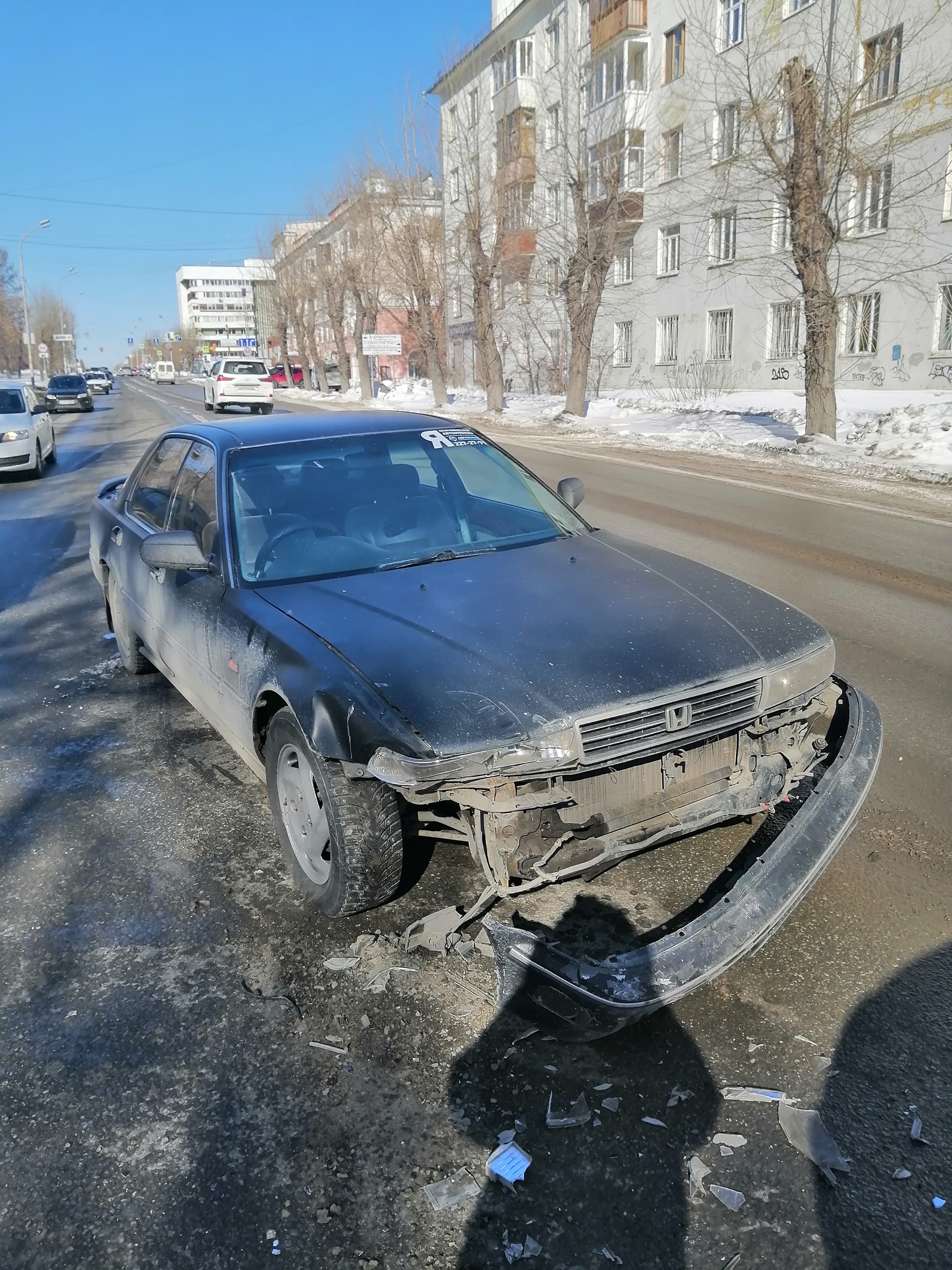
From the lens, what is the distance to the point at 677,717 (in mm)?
2873

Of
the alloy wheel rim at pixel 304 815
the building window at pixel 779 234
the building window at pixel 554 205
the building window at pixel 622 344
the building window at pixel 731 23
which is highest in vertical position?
the building window at pixel 731 23

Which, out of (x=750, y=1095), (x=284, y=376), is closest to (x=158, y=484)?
(x=750, y=1095)

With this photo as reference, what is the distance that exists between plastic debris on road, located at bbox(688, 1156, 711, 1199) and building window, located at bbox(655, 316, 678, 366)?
1405 inches

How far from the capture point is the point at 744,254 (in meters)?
31.5

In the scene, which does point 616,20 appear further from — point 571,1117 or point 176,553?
point 571,1117

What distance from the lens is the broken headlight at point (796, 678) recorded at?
10.2ft

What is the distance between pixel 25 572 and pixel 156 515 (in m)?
4.77

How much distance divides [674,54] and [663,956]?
38293mm

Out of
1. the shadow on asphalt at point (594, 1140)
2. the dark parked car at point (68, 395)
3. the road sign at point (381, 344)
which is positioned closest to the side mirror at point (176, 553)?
the shadow on asphalt at point (594, 1140)

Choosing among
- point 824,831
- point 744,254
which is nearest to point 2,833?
point 824,831

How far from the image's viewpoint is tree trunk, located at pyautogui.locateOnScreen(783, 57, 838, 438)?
16.6 metres

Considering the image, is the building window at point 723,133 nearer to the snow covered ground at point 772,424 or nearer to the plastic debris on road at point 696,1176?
the snow covered ground at point 772,424

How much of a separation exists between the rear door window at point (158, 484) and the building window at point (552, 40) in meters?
38.9

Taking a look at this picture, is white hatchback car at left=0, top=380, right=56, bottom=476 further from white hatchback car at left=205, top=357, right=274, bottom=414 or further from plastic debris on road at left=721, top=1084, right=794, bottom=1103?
white hatchback car at left=205, top=357, right=274, bottom=414
